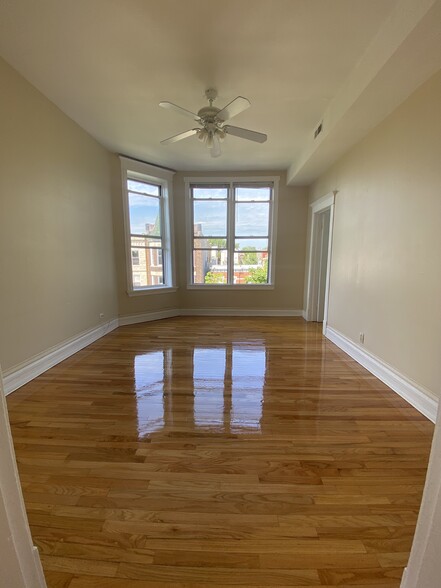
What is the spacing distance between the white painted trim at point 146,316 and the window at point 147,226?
18.1 inches

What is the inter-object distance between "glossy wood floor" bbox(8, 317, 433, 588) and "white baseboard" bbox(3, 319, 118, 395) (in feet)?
0.30

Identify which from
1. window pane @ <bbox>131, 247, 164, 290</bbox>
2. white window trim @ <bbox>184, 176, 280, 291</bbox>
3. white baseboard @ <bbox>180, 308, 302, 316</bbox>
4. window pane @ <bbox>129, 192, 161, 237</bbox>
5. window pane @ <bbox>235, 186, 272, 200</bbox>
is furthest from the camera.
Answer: white baseboard @ <bbox>180, 308, 302, 316</bbox>

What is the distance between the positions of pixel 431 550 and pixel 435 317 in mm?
1837

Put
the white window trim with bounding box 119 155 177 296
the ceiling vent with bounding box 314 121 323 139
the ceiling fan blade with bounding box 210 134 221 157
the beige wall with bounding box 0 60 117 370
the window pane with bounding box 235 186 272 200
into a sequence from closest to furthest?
the beige wall with bounding box 0 60 117 370 < the ceiling fan blade with bounding box 210 134 221 157 < the ceiling vent with bounding box 314 121 323 139 < the white window trim with bounding box 119 155 177 296 < the window pane with bounding box 235 186 272 200

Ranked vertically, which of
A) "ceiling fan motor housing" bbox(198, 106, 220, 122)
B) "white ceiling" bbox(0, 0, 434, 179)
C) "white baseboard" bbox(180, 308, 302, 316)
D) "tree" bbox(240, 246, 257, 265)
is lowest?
"white baseboard" bbox(180, 308, 302, 316)

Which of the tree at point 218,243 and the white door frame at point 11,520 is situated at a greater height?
the tree at point 218,243

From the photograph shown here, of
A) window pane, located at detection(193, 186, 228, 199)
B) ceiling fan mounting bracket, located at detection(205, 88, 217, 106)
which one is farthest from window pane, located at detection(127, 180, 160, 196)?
ceiling fan mounting bracket, located at detection(205, 88, 217, 106)

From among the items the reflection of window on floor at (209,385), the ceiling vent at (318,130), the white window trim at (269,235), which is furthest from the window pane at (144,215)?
the ceiling vent at (318,130)

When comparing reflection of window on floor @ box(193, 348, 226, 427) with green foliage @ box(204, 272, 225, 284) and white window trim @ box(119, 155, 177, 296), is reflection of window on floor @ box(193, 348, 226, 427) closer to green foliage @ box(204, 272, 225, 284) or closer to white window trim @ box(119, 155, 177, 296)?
white window trim @ box(119, 155, 177, 296)

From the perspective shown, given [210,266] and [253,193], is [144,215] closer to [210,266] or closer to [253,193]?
[210,266]

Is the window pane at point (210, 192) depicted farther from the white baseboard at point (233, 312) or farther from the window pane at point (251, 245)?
the white baseboard at point (233, 312)

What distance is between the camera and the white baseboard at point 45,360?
8.09 feet

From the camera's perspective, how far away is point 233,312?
5.73 meters

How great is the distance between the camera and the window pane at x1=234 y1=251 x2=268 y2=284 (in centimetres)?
564
